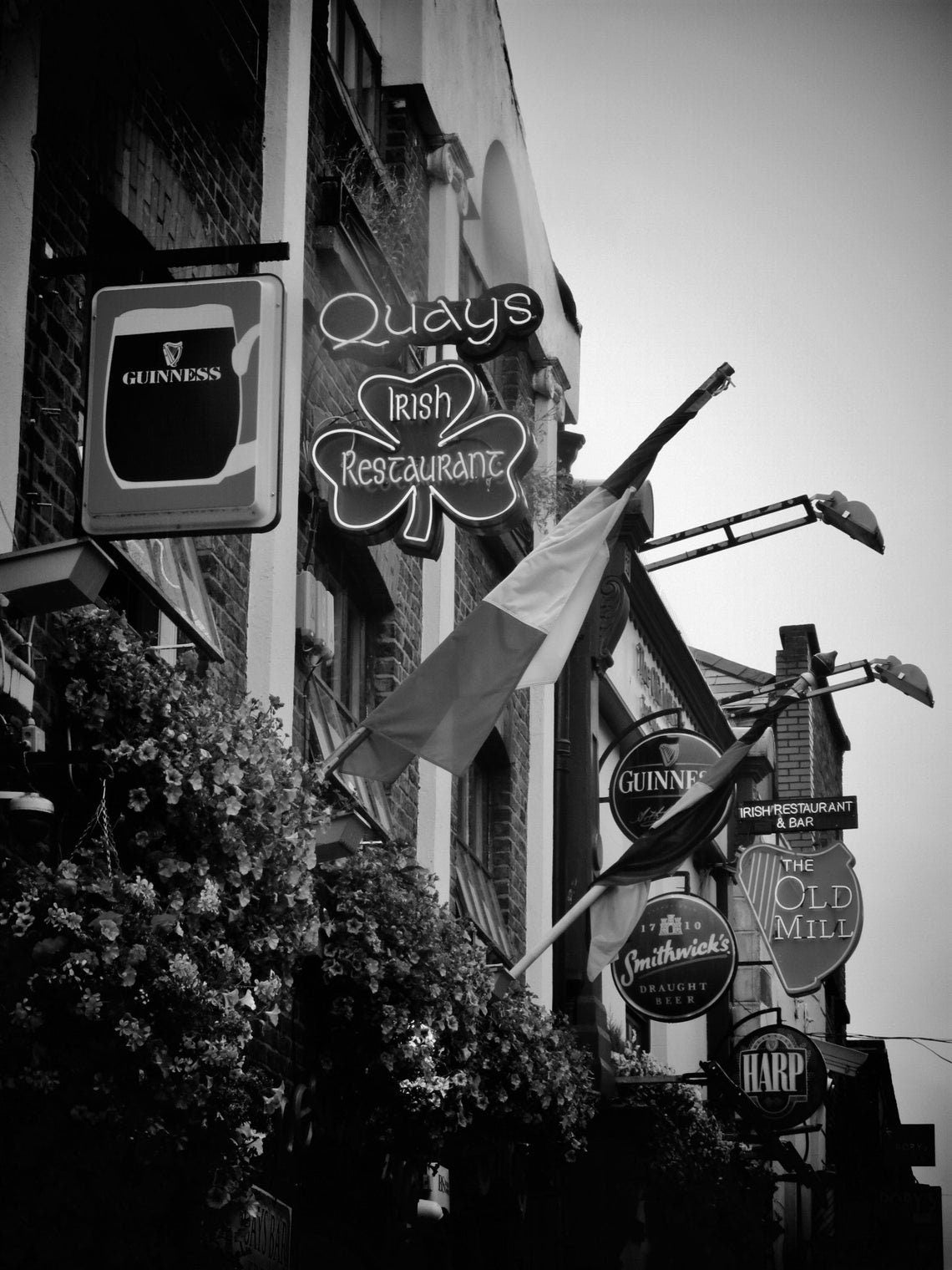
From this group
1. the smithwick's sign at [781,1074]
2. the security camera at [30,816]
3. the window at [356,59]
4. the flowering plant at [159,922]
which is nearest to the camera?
the flowering plant at [159,922]

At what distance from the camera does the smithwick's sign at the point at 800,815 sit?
2272cm

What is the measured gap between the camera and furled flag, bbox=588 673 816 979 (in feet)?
50.1

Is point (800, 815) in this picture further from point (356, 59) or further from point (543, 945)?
point (356, 59)

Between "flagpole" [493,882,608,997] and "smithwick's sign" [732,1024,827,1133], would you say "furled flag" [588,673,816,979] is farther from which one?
"smithwick's sign" [732,1024,827,1133]

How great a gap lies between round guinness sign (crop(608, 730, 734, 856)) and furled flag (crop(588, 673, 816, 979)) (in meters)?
4.26

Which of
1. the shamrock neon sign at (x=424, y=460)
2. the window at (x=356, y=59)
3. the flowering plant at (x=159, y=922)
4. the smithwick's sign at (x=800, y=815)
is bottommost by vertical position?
the flowering plant at (x=159, y=922)

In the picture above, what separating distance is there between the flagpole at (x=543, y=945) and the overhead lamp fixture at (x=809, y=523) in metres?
4.19

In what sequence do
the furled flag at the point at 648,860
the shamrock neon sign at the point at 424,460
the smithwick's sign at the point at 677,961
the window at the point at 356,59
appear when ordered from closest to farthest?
the shamrock neon sign at the point at 424,460, the window at the point at 356,59, the furled flag at the point at 648,860, the smithwick's sign at the point at 677,961

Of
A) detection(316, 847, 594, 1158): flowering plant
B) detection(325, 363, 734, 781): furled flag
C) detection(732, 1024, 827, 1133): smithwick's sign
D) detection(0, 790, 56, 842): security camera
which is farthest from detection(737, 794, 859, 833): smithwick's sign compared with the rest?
detection(0, 790, 56, 842): security camera

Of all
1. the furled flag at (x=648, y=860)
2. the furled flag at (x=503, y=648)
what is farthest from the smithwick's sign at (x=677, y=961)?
the furled flag at (x=503, y=648)

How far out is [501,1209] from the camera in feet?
49.2

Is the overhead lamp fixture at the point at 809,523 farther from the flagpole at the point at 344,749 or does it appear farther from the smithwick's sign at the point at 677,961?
the flagpole at the point at 344,749

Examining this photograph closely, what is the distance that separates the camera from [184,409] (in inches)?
349

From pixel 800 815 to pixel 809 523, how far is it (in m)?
5.31
